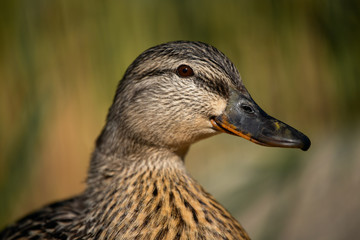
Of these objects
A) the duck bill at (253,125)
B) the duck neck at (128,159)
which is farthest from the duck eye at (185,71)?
the duck neck at (128,159)

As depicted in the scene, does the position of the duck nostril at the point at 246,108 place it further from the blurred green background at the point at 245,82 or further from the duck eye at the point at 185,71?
the blurred green background at the point at 245,82

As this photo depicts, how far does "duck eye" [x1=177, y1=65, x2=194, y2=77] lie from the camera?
1.83m

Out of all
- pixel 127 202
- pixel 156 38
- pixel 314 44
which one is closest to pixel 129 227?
pixel 127 202

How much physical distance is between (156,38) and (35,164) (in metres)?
1.37

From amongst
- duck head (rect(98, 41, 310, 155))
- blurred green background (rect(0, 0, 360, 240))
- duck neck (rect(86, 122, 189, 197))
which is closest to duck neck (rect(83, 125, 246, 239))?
duck neck (rect(86, 122, 189, 197))

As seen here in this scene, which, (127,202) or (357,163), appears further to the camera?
(357,163)

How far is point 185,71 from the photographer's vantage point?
1.84m

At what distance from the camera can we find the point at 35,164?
137 inches

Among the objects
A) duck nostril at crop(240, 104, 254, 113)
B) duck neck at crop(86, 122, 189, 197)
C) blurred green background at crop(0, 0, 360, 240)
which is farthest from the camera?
blurred green background at crop(0, 0, 360, 240)

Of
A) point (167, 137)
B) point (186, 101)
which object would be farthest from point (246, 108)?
point (167, 137)

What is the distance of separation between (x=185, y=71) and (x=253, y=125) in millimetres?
355

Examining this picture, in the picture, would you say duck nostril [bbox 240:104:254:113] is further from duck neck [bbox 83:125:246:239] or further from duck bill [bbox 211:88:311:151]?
duck neck [bbox 83:125:246:239]

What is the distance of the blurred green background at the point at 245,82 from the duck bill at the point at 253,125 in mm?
1385

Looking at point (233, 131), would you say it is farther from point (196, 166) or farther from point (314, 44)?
point (196, 166)
